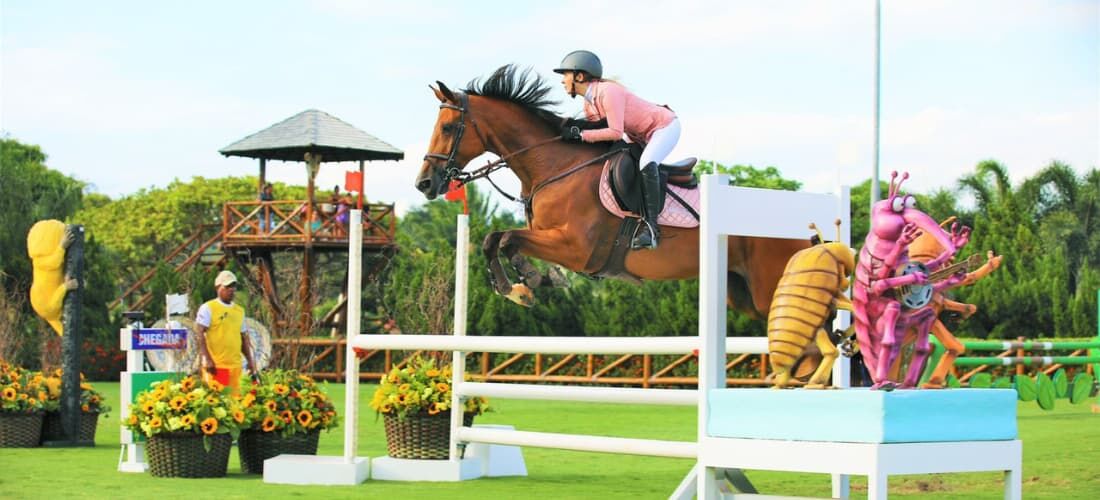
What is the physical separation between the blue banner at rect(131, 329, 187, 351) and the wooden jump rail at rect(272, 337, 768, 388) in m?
8.95

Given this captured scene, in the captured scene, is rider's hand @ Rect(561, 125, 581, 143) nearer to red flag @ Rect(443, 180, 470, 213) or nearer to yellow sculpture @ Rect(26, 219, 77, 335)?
red flag @ Rect(443, 180, 470, 213)

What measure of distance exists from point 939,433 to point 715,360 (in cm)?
76

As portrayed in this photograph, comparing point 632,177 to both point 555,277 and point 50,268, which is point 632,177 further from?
point 50,268

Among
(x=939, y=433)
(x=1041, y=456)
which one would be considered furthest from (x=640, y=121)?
(x=1041, y=456)

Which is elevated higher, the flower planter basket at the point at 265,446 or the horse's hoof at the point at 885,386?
the horse's hoof at the point at 885,386

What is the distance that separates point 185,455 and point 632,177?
3.12m

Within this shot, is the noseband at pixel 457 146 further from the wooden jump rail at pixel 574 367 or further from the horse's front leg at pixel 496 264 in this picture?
the wooden jump rail at pixel 574 367

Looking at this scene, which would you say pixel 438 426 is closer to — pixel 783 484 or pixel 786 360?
pixel 783 484

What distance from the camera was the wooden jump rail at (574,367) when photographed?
19.1m

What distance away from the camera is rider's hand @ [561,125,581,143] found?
6.89 metres

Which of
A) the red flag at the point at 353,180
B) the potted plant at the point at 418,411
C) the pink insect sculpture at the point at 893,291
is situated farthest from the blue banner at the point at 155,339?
the red flag at the point at 353,180

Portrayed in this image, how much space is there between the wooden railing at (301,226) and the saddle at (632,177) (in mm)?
19325

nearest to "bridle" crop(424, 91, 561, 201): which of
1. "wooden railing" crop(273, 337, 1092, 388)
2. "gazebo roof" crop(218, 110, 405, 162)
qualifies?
"wooden railing" crop(273, 337, 1092, 388)

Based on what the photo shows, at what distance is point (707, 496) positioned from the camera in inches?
177
